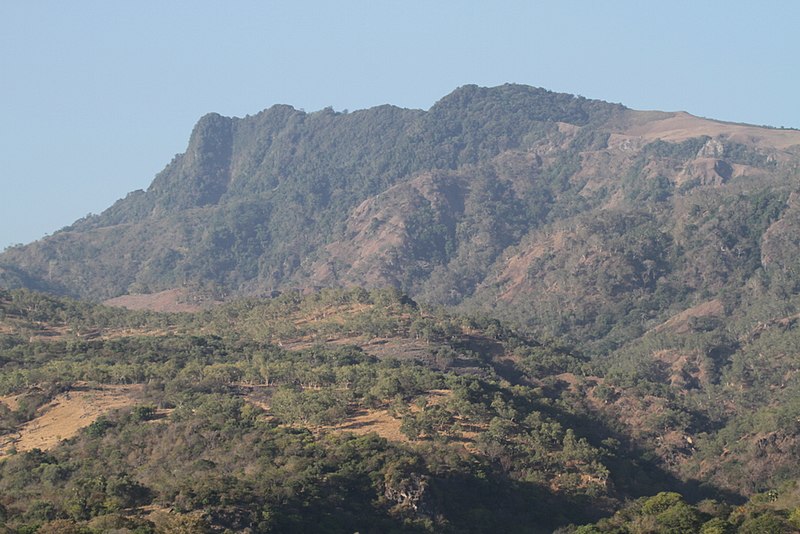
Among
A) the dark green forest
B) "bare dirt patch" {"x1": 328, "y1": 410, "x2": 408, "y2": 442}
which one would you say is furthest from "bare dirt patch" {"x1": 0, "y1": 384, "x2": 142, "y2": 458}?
"bare dirt patch" {"x1": 328, "y1": 410, "x2": 408, "y2": 442}

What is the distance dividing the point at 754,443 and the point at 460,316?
50.8 metres

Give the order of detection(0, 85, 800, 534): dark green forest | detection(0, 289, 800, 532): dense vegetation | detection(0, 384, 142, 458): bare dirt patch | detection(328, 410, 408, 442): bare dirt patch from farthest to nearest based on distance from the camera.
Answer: detection(0, 384, 142, 458): bare dirt patch
detection(328, 410, 408, 442): bare dirt patch
detection(0, 85, 800, 534): dark green forest
detection(0, 289, 800, 532): dense vegetation

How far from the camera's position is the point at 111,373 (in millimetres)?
115312

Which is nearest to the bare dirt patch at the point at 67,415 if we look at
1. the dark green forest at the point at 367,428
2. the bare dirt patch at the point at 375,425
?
the dark green forest at the point at 367,428

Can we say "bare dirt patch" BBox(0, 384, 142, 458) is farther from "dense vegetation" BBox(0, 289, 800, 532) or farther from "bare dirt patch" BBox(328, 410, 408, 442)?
"bare dirt patch" BBox(328, 410, 408, 442)

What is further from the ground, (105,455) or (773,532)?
(105,455)

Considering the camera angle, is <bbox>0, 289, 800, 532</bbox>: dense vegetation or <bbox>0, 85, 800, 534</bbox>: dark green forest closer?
<bbox>0, 289, 800, 532</bbox>: dense vegetation

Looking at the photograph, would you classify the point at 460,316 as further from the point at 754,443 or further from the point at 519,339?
the point at 754,443

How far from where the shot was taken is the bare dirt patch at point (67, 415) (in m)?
101

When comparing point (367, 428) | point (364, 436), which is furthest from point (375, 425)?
point (364, 436)

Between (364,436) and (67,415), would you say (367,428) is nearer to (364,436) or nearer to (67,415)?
(364,436)

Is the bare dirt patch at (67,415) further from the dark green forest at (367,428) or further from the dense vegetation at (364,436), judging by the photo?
the dense vegetation at (364,436)

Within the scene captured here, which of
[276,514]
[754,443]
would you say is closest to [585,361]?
[754,443]

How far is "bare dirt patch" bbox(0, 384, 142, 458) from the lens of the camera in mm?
100625
